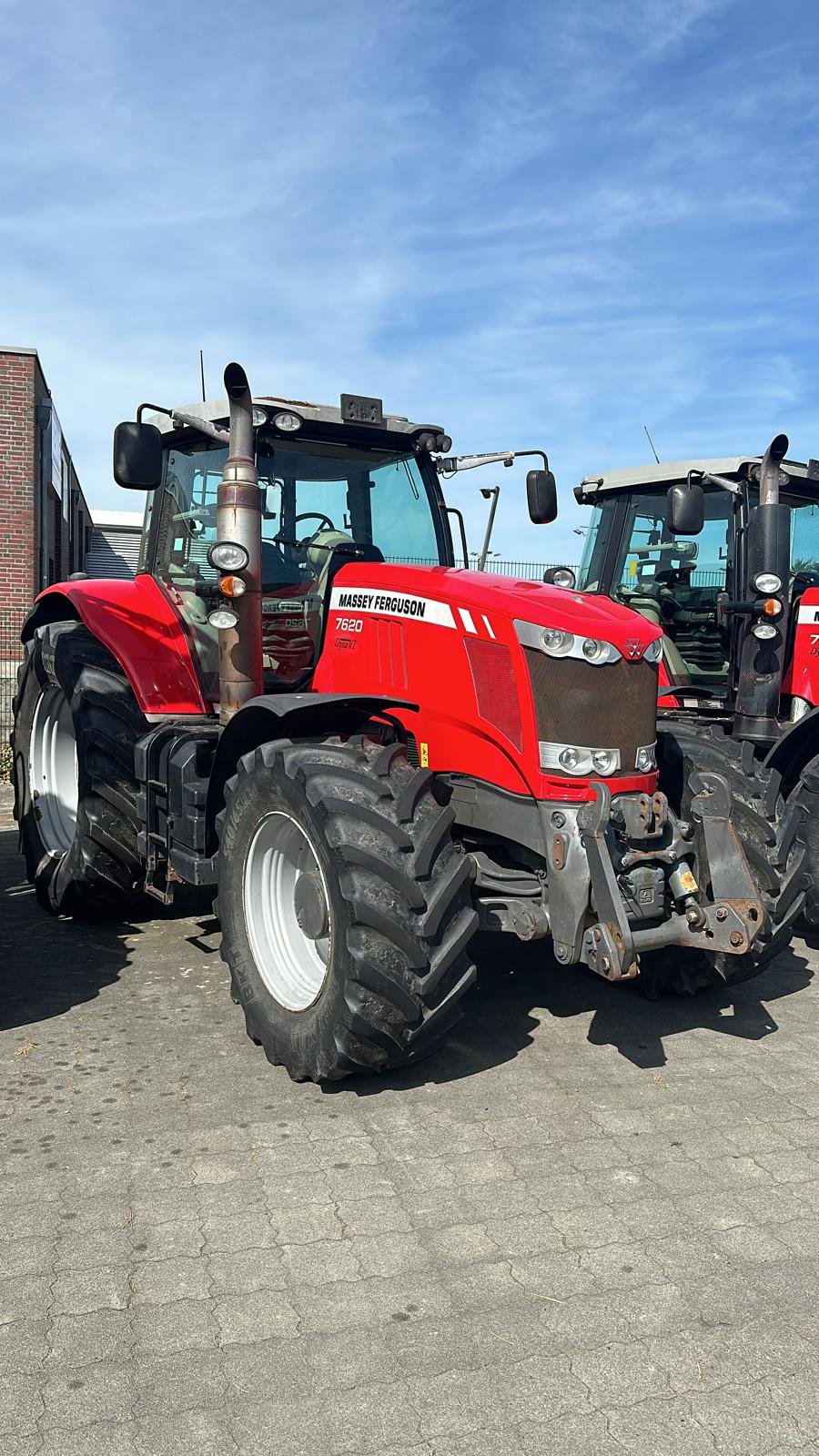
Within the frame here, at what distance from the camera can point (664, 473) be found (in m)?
6.82

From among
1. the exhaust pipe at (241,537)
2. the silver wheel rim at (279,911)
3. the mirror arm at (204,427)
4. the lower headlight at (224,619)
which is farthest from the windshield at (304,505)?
the silver wheel rim at (279,911)

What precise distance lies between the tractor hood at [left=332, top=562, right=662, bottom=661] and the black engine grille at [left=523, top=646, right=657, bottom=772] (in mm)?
108

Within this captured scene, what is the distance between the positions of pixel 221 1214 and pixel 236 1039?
1.25 metres

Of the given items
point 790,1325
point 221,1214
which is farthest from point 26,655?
point 790,1325

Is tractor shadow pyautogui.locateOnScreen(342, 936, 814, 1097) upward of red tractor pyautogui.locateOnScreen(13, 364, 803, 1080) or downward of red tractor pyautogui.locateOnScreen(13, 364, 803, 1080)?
downward

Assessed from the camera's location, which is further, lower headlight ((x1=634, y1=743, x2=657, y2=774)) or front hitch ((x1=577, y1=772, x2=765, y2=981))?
lower headlight ((x1=634, y1=743, x2=657, y2=774))

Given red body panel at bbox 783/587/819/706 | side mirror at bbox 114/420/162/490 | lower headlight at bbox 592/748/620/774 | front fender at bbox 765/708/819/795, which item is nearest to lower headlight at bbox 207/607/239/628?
side mirror at bbox 114/420/162/490

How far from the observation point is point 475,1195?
124 inches

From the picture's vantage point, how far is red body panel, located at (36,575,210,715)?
528 centimetres

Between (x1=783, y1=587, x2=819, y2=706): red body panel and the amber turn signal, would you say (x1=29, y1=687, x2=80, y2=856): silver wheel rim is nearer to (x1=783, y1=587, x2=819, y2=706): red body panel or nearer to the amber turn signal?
the amber turn signal

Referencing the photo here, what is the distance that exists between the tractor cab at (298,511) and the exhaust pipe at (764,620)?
1819 mm

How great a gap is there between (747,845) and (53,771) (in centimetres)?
397

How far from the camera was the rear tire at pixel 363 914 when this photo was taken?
11.3 ft

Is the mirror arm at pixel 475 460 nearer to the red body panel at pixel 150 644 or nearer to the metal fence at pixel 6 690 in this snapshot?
the red body panel at pixel 150 644
